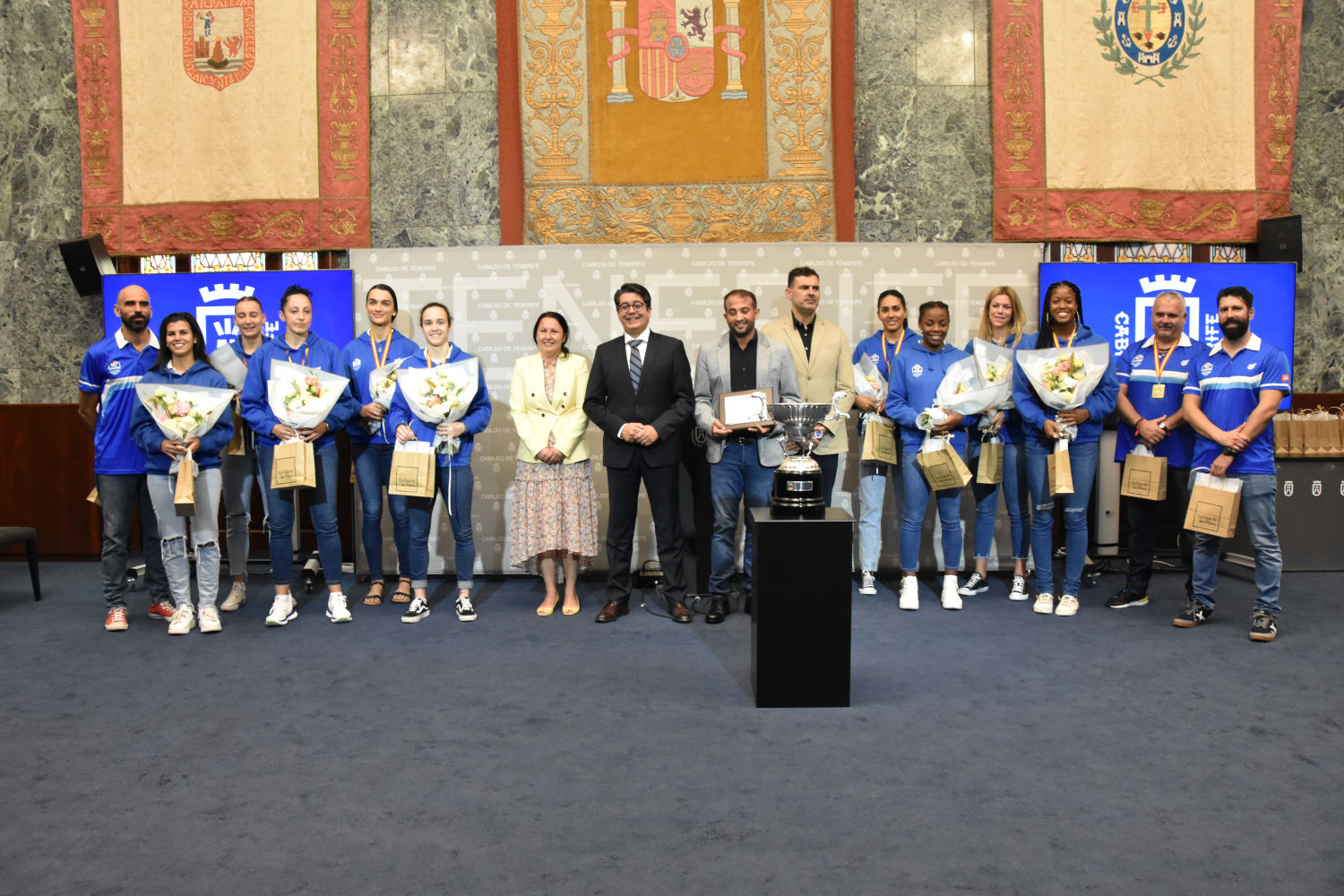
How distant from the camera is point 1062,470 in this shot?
4.27m

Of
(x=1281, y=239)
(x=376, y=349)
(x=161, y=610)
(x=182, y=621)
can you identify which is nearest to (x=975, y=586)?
(x=1281, y=239)

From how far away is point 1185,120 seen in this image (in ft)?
18.6

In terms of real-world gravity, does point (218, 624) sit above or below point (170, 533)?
below

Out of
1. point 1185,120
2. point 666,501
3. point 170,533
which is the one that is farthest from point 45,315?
point 1185,120

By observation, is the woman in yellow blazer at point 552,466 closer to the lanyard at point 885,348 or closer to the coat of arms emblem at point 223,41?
the lanyard at point 885,348

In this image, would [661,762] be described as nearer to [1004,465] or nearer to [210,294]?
[1004,465]

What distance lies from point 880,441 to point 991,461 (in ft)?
1.81

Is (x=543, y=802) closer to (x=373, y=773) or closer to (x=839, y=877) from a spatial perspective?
(x=373, y=773)

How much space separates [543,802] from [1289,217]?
5539 millimetres

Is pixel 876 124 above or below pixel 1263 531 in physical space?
above

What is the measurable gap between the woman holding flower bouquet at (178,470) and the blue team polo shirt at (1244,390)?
417 centimetres

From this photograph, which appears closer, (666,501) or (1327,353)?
(666,501)

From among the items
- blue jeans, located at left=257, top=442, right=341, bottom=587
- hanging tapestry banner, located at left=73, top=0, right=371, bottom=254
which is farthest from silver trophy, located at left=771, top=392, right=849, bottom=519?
hanging tapestry banner, located at left=73, top=0, right=371, bottom=254

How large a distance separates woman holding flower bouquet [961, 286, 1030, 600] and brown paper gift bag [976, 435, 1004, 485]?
0.09 feet
